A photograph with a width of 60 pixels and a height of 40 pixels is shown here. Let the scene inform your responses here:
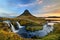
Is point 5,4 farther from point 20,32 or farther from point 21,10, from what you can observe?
point 20,32

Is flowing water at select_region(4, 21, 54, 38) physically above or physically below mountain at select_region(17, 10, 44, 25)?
below

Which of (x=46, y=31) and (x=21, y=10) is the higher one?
(x=21, y=10)

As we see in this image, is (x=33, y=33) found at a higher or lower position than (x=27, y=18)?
lower

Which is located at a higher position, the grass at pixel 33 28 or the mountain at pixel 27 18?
the mountain at pixel 27 18

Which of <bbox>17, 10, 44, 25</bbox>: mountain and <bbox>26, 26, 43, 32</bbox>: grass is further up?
<bbox>17, 10, 44, 25</bbox>: mountain

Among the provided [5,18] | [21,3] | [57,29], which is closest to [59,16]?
[57,29]

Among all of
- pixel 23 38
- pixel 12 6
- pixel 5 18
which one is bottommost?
pixel 23 38

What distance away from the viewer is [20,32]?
2.79 meters

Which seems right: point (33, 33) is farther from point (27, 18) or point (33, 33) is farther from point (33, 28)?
point (27, 18)

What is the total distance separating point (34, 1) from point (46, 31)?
58cm

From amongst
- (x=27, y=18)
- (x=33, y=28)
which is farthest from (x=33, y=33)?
(x=27, y=18)

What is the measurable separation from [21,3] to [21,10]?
126mm

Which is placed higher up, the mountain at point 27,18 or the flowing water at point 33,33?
the mountain at point 27,18

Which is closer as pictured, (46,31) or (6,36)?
(6,36)
